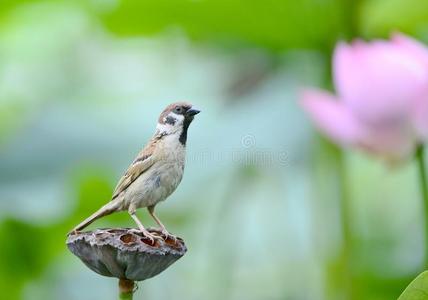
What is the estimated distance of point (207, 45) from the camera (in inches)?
86.7

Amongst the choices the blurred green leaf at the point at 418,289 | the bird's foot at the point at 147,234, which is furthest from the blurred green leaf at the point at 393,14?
the bird's foot at the point at 147,234

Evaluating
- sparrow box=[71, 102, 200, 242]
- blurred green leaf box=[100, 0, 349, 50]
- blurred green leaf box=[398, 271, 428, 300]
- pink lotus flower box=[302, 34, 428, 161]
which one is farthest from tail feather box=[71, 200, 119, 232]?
blurred green leaf box=[100, 0, 349, 50]

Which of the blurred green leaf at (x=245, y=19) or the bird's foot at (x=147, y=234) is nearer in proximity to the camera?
the bird's foot at (x=147, y=234)

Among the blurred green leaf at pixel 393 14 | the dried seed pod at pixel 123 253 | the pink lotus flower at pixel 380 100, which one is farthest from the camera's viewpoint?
the blurred green leaf at pixel 393 14

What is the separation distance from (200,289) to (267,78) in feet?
1.69

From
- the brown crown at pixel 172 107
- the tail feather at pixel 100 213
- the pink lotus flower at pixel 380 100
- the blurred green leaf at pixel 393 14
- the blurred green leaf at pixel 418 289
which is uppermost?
the blurred green leaf at pixel 393 14

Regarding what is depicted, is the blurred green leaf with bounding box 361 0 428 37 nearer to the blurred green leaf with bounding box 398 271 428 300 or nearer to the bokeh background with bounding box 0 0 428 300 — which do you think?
the bokeh background with bounding box 0 0 428 300

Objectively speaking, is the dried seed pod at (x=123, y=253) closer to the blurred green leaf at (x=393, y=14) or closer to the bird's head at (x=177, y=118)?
the bird's head at (x=177, y=118)

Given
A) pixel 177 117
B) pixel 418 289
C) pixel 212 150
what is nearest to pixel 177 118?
pixel 177 117

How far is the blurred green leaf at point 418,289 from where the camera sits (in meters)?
0.59

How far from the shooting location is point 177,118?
1.79 ft

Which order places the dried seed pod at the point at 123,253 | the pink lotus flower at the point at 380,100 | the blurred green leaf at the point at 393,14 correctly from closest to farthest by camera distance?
the dried seed pod at the point at 123,253 < the pink lotus flower at the point at 380,100 < the blurred green leaf at the point at 393,14

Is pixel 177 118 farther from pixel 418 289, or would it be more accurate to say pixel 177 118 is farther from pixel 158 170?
pixel 418 289

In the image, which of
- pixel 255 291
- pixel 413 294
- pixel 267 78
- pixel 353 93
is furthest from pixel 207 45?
pixel 413 294
